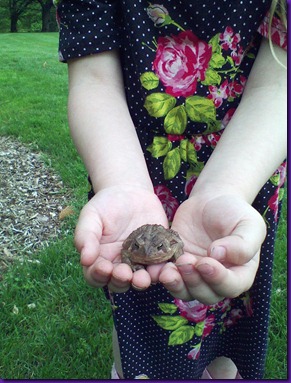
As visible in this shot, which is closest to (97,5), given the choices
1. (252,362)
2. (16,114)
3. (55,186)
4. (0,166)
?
(252,362)

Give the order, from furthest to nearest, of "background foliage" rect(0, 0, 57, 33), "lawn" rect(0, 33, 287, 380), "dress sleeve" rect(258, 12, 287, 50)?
"background foliage" rect(0, 0, 57, 33)
"lawn" rect(0, 33, 287, 380)
"dress sleeve" rect(258, 12, 287, 50)

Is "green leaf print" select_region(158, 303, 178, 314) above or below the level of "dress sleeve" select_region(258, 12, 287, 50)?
→ below

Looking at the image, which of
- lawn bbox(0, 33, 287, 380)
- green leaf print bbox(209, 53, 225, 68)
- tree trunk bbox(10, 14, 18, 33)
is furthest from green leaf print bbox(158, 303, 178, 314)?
tree trunk bbox(10, 14, 18, 33)

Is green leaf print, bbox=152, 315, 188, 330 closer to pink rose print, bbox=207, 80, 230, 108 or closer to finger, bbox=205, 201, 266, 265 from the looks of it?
finger, bbox=205, 201, 266, 265

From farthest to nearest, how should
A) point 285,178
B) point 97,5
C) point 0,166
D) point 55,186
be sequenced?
1. point 0,166
2. point 55,186
3. point 285,178
4. point 97,5

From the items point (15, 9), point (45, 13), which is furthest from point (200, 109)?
point (15, 9)

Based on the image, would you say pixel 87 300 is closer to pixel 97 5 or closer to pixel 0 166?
pixel 97 5
